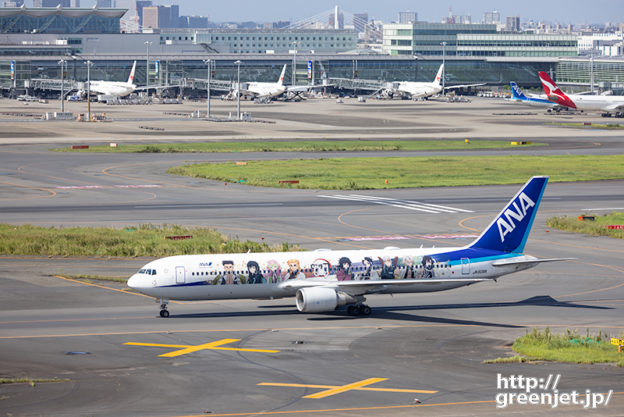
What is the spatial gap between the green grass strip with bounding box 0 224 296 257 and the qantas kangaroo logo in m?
17.5

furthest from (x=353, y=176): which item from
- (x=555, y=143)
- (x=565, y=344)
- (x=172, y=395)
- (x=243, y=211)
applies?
(x=172, y=395)

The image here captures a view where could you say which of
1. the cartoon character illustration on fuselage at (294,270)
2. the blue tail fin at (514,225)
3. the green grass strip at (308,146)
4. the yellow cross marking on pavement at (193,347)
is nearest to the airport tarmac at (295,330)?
the yellow cross marking on pavement at (193,347)

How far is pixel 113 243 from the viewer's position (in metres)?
73.6

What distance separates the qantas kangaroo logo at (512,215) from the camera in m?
57.8

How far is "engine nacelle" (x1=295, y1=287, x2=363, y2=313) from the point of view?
5259 cm

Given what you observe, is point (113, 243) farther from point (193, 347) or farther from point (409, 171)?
Result: point (409, 171)

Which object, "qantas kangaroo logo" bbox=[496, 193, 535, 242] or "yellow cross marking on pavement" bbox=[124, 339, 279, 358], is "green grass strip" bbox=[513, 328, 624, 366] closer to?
"qantas kangaroo logo" bbox=[496, 193, 535, 242]

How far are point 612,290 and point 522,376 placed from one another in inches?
895

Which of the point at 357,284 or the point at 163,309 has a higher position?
the point at 357,284

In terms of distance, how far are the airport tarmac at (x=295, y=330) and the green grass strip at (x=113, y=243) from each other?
1.75 metres

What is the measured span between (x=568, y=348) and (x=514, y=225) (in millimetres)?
13193

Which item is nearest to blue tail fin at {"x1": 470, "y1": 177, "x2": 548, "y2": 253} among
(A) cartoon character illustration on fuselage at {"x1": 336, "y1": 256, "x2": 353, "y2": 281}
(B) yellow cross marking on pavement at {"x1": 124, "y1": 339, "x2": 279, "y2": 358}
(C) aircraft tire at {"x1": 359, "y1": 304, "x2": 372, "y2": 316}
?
(C) aircraft tire at {"x1": 359, "y1": 304, "x2": 372, "y2": 316}

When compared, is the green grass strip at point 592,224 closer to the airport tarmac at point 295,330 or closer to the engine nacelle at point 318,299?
the airport tarmac at point 295,330

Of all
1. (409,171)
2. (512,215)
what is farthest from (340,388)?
(409,171)
